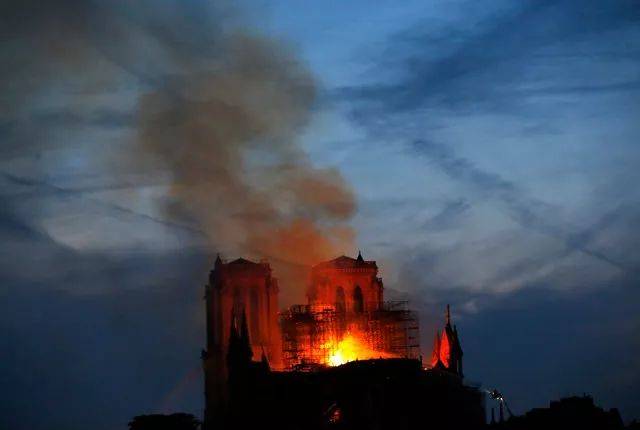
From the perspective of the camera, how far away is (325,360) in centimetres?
13925

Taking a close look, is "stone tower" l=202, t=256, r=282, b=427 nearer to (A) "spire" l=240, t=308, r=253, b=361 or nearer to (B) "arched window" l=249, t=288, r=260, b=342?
(B) "arched window" l=249, t=288, r=260, b=342

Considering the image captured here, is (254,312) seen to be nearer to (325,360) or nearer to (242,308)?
(242,308)

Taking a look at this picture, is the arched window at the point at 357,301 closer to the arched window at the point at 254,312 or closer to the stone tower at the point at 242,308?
the stone tower at the point at 242,308

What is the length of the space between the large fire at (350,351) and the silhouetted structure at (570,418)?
14.4m

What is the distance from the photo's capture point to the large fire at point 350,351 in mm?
139025

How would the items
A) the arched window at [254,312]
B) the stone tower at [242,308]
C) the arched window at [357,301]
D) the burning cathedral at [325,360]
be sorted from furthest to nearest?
the arched window at [357,301] < the arched window at [254,312] < the stone tower at [242,308] < the burning cathedral at [325,360]

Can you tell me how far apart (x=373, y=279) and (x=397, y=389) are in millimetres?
21882

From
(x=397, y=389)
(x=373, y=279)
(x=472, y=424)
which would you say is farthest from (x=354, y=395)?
(x=373, y=279)

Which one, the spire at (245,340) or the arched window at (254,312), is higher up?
the arched window at (254,312)

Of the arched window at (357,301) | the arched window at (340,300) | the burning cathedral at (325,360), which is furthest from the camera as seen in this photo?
the arched window at (357,301)

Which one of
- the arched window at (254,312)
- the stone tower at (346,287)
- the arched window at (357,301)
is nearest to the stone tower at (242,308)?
the arched window at (254,312)

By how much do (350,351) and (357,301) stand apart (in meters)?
6.14

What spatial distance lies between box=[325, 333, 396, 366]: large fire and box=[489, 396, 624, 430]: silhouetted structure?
1438 cm

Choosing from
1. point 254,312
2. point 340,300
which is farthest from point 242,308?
point 340,300
